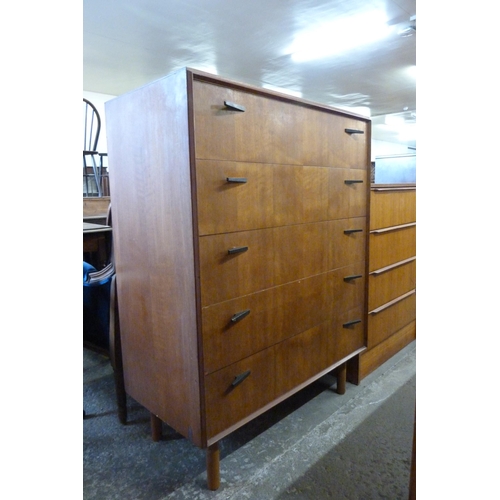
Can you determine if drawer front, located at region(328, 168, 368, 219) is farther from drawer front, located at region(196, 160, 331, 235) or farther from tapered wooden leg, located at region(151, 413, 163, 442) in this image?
tapered wooden leg, located at region(151, 413, 163, 442)

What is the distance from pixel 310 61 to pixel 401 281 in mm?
3132

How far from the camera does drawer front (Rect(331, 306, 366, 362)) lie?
1.80 meters

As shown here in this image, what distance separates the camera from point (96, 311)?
2.06 meters

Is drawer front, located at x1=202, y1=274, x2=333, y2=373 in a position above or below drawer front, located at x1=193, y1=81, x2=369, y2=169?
below

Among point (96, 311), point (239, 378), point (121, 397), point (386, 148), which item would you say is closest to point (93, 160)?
point (96, 311)

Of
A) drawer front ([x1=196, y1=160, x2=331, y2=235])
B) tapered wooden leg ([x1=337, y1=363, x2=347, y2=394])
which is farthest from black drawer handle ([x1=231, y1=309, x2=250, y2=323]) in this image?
tapered wooden leg ([x1=337, y1=363, x2=347, y2=394])

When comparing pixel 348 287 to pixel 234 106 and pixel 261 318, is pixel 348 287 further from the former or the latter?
pixel 234 106

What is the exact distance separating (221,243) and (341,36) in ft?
10.6

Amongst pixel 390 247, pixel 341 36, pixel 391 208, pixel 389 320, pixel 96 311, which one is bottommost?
pixel 389 320

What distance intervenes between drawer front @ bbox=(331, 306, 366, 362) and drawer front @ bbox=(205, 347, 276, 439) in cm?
44

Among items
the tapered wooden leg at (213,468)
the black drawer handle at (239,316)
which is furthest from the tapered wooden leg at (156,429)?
the black drawer handle at (239,316)

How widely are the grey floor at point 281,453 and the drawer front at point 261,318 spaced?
435mm

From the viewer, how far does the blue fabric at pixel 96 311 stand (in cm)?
198
